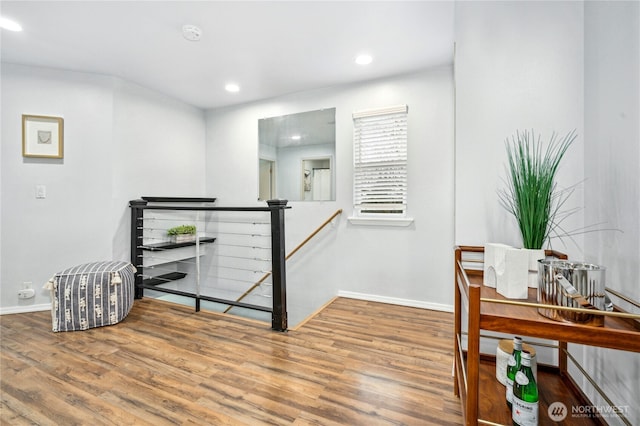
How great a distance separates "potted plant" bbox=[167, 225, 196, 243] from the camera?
3.50m

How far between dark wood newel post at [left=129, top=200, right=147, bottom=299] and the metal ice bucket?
3.40 meters

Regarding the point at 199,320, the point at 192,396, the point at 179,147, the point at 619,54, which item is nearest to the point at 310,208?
the point at 199,320

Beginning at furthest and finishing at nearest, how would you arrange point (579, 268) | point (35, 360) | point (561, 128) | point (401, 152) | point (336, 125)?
1. point (336, 125)
2. point (401, 152)
3. point (35, 360)
4. point (561, 128)
5. point (579, 268)

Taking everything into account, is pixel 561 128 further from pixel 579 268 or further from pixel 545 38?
pixel 579 268

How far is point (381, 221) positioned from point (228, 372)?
1.98 m

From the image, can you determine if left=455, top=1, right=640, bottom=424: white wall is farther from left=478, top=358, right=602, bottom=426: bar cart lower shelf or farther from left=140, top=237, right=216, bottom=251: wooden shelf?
left=140, top=237, right=216, bottom=251: wooden shelf

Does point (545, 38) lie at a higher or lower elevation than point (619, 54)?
higher

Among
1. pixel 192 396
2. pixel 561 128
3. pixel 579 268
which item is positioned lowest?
pixel 192 396

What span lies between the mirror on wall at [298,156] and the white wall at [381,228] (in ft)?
0.28

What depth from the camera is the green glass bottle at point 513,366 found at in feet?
3.60

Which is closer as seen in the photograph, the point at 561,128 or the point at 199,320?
the point at 561,128

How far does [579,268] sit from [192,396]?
1781 mm

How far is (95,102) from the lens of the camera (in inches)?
119

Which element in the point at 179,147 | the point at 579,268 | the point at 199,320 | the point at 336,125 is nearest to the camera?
the point at 579,268
